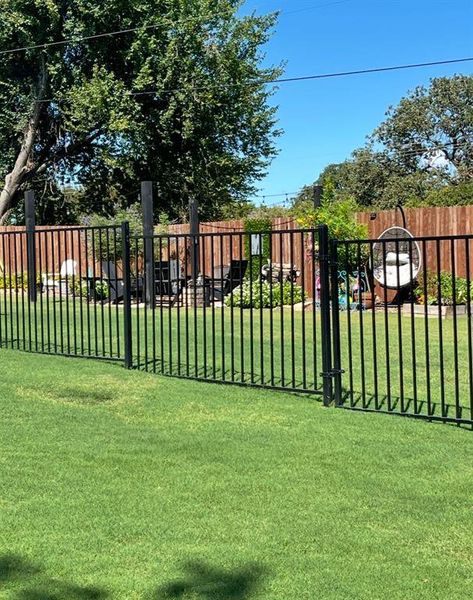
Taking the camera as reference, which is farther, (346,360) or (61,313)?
(61,313)

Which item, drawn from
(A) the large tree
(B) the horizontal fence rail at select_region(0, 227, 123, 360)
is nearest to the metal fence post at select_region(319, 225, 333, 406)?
(B) the horizontal fence rail at select_region(0, 227, 123, 360)

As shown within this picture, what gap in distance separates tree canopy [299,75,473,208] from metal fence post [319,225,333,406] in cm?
3497

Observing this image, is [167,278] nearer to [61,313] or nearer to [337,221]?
[337,221]

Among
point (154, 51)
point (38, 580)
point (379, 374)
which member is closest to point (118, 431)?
point (38, 580)

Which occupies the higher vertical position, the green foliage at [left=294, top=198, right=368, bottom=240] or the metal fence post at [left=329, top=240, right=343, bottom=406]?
the green foliage at [left=294, top=198, right=368, bottom=240]

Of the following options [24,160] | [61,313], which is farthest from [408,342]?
[24,160]

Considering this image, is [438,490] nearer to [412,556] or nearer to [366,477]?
[366,477]

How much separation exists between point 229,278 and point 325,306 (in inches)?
136

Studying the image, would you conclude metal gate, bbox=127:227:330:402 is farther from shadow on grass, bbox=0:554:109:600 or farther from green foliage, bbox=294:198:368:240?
shadow on grass, bbox=0:554:109:600

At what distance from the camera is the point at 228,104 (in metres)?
24.9

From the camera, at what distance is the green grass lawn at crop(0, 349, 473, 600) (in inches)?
105

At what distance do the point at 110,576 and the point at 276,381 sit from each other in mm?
4111

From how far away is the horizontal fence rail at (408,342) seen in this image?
16.6 feet

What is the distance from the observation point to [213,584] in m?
2.63
